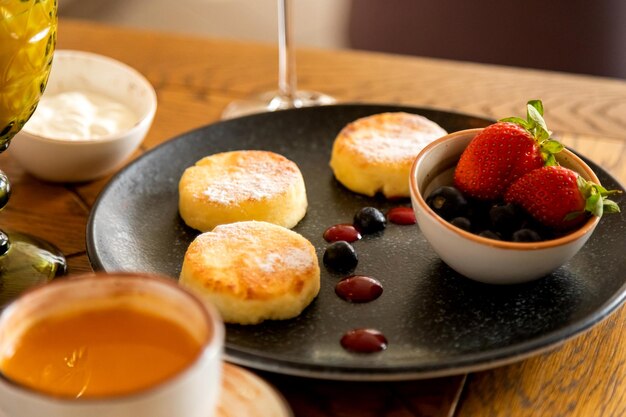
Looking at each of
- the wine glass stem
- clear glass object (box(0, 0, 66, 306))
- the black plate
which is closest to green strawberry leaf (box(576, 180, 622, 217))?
the black plate

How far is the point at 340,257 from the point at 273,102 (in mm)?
751

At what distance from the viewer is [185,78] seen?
1.96 metres

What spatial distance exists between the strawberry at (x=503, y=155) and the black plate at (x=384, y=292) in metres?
0.13

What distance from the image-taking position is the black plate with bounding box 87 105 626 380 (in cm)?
98

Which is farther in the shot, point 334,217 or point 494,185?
point 334,217

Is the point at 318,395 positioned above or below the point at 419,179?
below

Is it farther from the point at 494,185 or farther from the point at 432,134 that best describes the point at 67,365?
the point at 432,134

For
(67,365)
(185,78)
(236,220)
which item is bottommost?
(185,78)

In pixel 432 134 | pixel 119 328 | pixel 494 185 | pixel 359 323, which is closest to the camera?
pixel 119 328

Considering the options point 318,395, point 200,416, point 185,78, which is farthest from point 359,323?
point 185,78

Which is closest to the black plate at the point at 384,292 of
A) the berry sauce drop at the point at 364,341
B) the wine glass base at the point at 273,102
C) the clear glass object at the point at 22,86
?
the berry sauce drop at the point at 364,341

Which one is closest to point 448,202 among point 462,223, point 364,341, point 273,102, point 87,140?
point 462,223

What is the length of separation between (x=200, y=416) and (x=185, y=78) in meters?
1.29

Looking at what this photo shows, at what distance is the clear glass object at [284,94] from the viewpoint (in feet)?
5.98
